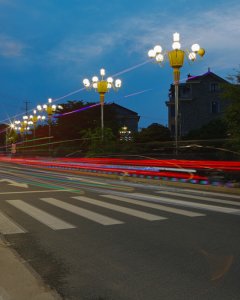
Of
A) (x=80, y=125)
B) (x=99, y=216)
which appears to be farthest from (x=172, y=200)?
(x=80, y=125)

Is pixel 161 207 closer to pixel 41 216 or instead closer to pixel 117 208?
pixel 117 208

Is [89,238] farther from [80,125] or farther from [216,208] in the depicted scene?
[80,125]

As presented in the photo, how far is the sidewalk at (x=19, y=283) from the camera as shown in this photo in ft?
17.3

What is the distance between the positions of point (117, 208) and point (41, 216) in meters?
2.23

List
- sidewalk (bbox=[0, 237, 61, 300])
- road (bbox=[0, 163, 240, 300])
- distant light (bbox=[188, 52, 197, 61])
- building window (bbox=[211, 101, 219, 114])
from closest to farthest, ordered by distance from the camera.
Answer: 1. sidewalk (bbox=[0, 237, 61, 300])
2. road (bbox=[0, 163, 240, 300])
3. distant light (bbox=[188, 52, 197, 61])
4. building window (bbox=[211, 101, 219, 114])

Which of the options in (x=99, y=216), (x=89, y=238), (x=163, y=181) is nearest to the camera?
(x=89, y=238)

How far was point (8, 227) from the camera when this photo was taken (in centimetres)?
1005

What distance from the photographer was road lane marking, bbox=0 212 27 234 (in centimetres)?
959

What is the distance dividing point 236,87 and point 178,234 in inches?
446

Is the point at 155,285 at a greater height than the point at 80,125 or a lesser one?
lesser

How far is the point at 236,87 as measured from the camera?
18.9m

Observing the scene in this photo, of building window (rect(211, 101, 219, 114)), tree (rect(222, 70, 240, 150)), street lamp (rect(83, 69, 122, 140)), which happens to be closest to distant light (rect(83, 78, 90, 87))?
street lamp (rect(83, 69, 122, 140))

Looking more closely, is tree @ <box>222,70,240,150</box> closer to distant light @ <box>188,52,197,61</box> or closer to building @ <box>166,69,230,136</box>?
distant light @ <box>188,52,197,61</box>

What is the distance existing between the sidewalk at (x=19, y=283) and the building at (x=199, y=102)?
52996 millimetres
